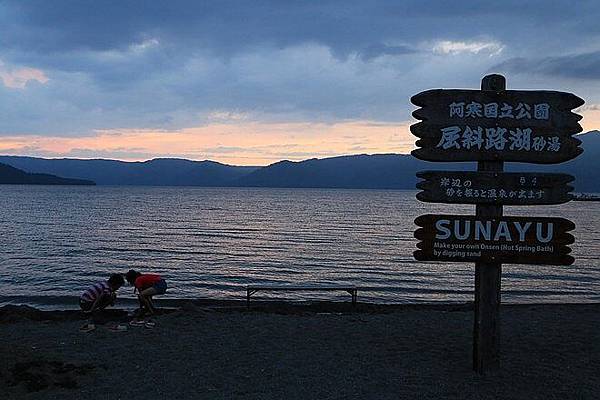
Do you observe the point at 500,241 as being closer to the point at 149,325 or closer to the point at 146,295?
the point at 149,325

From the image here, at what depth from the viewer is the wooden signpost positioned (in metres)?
8.88

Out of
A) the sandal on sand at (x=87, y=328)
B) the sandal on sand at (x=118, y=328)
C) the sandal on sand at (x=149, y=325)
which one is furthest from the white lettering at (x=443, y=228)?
the sandal on sand at (x=87, y=328)

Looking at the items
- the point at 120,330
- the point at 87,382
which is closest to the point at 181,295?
the point at 120,330

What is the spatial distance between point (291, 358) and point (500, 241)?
433 centimetres

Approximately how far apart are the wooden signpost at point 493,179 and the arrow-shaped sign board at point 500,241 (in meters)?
0.02

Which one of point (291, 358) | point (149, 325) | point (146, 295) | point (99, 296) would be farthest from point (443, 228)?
point (99, 296)

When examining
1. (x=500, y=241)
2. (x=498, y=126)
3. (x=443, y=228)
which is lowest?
(x=500, y=241)

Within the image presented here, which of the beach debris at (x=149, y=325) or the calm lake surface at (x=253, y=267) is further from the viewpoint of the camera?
the calm lake surface at (x=253, y=267)

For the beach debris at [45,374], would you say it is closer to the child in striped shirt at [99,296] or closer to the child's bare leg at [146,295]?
the child's bare leg at [146,295]

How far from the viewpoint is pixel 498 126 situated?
896 centimetres

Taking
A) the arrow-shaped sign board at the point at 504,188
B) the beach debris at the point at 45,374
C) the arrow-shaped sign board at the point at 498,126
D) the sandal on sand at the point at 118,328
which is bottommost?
the sandal on sand at the point at 118,328

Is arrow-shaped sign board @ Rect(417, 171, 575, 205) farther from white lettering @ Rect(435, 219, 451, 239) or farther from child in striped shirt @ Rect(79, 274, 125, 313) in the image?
child in striped shirt @ Rect(79, 274, 125, 313)

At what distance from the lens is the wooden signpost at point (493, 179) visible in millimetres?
8883

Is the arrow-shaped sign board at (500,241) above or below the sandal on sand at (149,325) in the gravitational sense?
above
